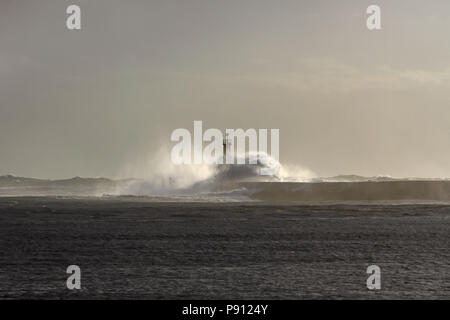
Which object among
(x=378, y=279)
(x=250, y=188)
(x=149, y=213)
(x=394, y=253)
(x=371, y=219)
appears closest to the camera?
(x=378, y=279)

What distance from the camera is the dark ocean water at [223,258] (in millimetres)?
23438

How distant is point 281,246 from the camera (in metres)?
36.8

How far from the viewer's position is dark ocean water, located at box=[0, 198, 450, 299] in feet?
76.9

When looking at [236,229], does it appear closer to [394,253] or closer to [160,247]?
[160,247]

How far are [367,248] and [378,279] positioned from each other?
432 inches

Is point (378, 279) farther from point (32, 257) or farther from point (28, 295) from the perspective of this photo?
point (32, 257)

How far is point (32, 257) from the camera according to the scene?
31641 mm

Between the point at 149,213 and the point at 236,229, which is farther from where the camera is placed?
the point at 149,213

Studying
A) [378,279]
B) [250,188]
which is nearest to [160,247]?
[378,279]

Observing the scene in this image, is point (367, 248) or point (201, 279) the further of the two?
point (367, 248)

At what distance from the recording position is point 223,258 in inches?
1243

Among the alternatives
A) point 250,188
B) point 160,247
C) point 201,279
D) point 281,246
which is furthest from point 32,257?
point 250,188

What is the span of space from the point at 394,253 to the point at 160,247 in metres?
11.3
